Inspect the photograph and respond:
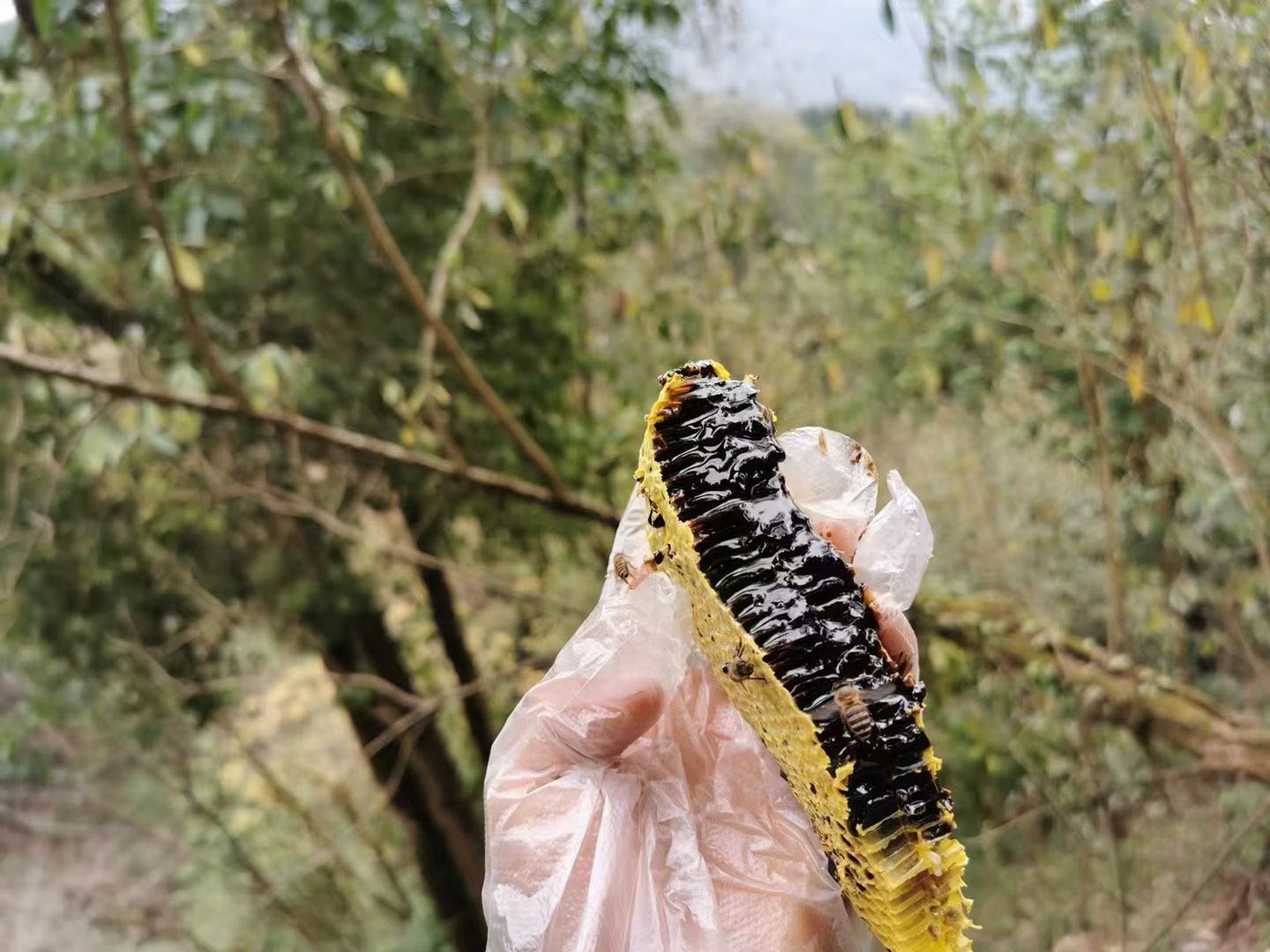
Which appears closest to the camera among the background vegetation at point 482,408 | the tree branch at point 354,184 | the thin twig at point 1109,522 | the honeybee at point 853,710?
the honeybee at point 853,710

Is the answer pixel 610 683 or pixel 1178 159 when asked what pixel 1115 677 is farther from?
pixel 610 683

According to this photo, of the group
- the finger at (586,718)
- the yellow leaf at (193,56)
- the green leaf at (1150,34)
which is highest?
the yellow leaf at (193,56)

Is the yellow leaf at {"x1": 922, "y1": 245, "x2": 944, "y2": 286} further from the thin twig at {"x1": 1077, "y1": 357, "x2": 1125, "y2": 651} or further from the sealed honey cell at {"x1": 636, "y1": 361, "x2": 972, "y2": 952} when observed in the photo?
the sealed honey cell at {"x1": 636, "y1": 361, "x2": 972, "y2": 952}

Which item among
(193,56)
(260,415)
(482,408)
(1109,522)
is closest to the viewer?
(193,56)

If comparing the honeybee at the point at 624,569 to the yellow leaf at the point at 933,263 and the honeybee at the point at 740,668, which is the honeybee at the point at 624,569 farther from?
the yellow leaf at the point at 933,263

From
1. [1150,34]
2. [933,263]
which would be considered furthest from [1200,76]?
[933,263]

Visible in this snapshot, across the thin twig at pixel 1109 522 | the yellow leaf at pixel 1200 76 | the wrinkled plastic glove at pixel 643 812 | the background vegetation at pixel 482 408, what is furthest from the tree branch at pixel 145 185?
the thin twig at pixel 1109 522

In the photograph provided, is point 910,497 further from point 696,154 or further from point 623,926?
point 696,154
